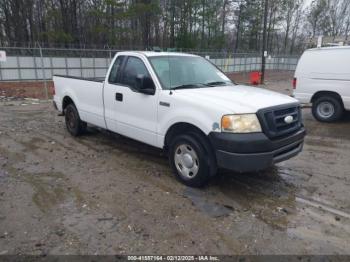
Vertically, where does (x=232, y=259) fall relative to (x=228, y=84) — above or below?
below

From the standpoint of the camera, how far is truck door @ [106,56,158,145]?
16.1 feet

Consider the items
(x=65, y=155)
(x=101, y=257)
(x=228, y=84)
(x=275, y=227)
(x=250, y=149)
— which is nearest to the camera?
(x=101, y=257)

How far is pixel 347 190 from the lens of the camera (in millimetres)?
4605

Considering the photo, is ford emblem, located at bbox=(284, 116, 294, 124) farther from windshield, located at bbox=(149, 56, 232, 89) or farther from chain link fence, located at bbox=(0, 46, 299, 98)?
chain link fence, located at bbox=(0, 46, 299, 98)

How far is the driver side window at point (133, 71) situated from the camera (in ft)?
16.7

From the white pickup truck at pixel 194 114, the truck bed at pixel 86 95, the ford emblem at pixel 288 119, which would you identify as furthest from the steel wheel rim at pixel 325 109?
the truck bed at pixel 86 95

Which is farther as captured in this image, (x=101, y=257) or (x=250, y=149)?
(x=250, y=149)

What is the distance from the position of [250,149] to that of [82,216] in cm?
219

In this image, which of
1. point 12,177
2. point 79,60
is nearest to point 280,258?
point 12,177

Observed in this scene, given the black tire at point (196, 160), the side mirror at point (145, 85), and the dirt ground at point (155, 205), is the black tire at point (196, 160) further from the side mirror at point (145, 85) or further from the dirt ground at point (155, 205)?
the side mirror at point (145, 85)

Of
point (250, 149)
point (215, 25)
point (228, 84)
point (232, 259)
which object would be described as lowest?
point (232, 259)

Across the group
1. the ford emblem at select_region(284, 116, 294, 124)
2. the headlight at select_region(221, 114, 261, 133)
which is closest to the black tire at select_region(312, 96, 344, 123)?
the ford emblem at select_region(284, 116, 294, 124)

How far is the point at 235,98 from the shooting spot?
429cm

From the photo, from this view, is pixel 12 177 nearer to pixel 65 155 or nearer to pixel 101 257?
pixel 65 155
